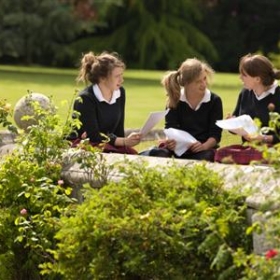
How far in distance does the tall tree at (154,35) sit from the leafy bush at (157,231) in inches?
1272

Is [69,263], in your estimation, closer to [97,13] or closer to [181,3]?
[97,13]

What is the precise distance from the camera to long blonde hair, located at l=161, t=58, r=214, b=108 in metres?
7.65

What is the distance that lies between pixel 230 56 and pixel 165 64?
3.33 metres

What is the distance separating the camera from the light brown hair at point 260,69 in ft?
24.7

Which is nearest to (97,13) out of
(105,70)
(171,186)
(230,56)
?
(230,56)

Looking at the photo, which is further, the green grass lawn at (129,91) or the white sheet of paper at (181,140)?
the green grass lawn at (129,91)

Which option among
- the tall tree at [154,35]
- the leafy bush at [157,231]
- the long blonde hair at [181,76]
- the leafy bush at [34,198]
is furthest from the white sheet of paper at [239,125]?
the tall tree at [154,35]

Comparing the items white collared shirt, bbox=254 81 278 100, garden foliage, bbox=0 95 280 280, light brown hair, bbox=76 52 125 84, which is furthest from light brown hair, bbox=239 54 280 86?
garden foliage, bbox=0 95 280 280

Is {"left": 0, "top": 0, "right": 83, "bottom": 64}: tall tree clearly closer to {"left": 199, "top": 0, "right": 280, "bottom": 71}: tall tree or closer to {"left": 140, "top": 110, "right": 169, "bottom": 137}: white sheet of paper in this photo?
{"left": 199, "top": 0, "right": 280, "bottom": 71}: tall tree

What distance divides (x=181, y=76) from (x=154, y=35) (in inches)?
1195

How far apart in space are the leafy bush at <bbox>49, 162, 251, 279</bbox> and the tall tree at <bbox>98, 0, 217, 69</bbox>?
106 ft

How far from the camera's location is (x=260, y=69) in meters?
7.55

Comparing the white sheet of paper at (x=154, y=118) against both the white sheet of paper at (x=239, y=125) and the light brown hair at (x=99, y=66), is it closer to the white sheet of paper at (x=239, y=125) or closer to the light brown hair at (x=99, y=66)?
the light brown hair at (x=99, y=66)

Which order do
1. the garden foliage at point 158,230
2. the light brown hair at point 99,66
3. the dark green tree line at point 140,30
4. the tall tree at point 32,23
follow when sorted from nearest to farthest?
the garden foliage at point 158,230, the light brown hair at point 99,66, the tall tree at point 32,23, the dark green tree line at point 140,30
